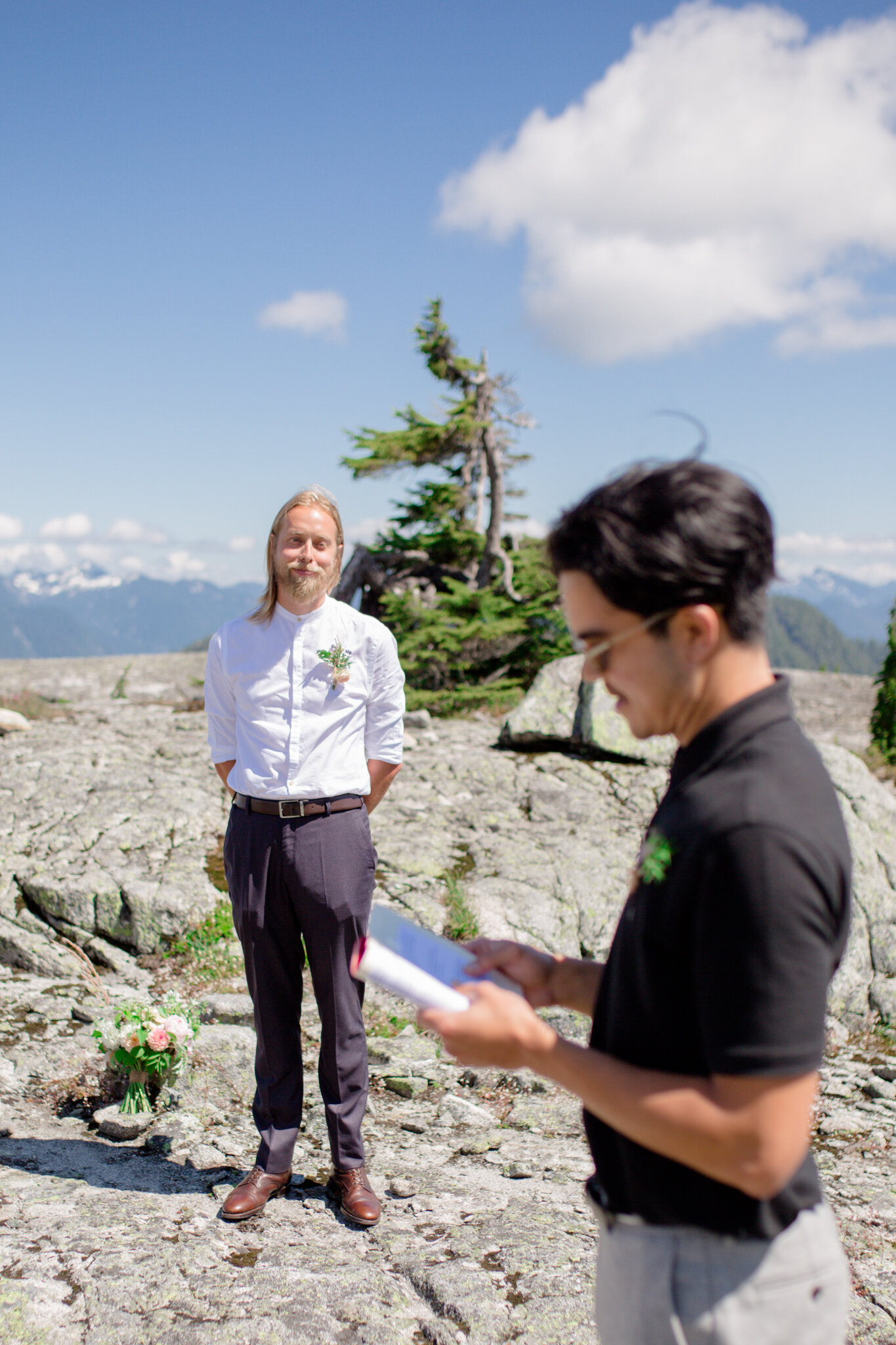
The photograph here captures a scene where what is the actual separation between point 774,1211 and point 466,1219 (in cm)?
276

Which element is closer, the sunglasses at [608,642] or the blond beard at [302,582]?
the sunglasses at [608,642]

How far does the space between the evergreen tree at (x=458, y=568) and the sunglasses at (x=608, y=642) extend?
33.4ft

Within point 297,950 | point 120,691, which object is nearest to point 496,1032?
point 297,950

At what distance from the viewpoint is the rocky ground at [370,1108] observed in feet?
9.57

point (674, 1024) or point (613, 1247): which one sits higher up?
point (674, 1024)

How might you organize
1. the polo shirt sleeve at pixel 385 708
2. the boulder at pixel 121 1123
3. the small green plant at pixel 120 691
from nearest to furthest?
1. the polo shirt sleeve at pixel 385 708
2. the boulder at pixel 121 1123
3. the small green plant at pixel 120 691

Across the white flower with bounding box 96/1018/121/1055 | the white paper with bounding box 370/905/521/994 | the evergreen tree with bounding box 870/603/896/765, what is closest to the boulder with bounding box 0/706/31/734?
the white flower with bounding box 96/1018/121/1055

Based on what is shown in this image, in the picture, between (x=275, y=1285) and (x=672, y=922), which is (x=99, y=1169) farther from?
(x=672, y=922)

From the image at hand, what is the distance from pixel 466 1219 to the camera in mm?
3564

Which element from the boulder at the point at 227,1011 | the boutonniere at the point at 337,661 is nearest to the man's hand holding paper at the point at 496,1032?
the boutonniere at the point at 337,661

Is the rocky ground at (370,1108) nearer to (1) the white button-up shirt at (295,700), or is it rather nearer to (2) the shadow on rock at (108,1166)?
(2) the shadow on rock at (108,1166)

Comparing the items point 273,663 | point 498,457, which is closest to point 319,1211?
Result: point 273,663

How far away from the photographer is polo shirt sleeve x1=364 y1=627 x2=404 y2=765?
4.13 metres

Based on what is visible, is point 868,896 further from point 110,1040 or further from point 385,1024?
point 110,1040
